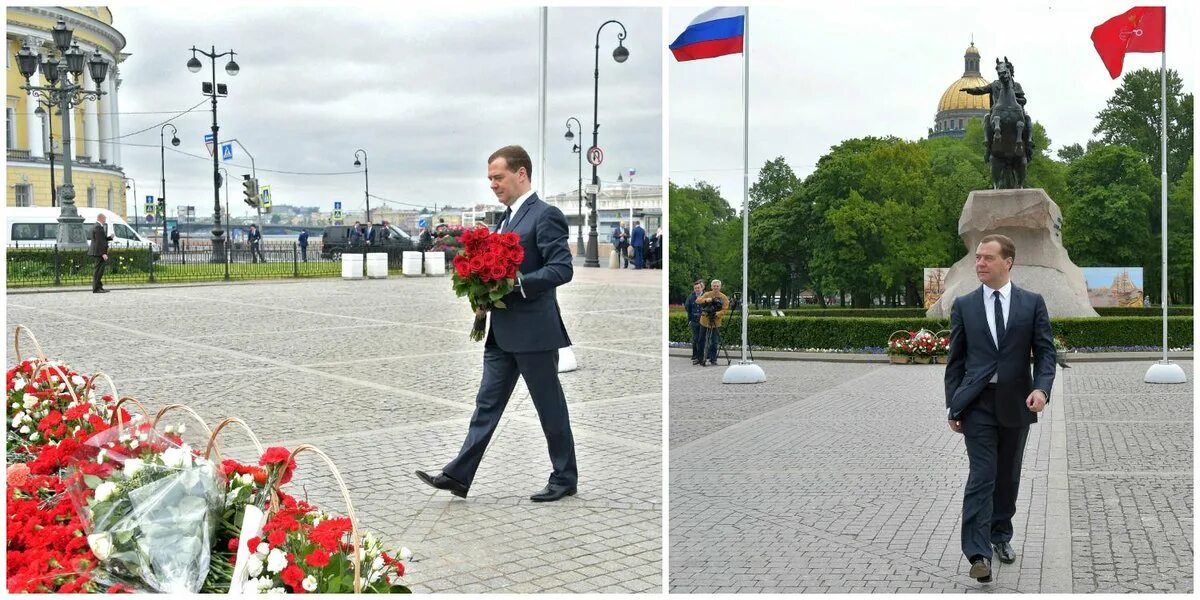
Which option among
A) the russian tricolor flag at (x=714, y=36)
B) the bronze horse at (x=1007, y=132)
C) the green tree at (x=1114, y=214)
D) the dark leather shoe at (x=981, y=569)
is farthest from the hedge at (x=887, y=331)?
the green tree at (x=1114, y=214)

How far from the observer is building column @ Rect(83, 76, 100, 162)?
191 feet

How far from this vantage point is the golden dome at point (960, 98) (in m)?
95.1

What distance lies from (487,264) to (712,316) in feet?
45.2

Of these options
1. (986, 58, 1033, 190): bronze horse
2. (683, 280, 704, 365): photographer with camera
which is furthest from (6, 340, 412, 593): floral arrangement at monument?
(986, 58, 1033, 190): bronze horse

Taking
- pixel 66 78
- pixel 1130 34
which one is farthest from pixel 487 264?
pixel 66 78

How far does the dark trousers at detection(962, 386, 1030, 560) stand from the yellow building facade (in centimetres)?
4197

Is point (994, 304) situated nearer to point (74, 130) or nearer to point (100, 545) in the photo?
point (100, 545)

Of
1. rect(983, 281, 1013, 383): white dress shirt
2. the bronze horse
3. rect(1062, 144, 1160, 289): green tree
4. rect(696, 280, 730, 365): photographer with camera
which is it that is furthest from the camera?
rect(1062, 144, 1160, 289): green tree

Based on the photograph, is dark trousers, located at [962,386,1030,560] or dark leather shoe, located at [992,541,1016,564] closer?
dark trousers, located at [962,386,1030,560]

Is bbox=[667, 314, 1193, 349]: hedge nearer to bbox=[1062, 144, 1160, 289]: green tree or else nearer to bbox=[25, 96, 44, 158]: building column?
bbox=[1062, 144, 1160, 289]: green tree

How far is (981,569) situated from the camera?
5004mm

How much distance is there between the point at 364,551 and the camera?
349cm

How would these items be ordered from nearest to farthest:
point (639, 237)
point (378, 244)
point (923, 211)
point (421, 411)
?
point (421, 411), point (639, 237), point (378, 244), point (923, 211)

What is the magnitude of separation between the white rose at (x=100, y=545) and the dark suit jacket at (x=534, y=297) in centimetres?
258
